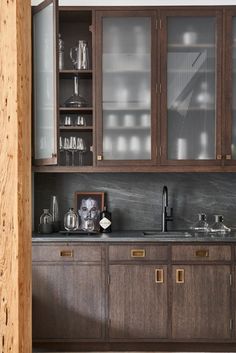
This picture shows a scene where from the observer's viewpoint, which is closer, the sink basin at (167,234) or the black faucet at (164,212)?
the sink basin at (167,234)

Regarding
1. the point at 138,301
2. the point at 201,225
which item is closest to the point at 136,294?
the point at 138,301

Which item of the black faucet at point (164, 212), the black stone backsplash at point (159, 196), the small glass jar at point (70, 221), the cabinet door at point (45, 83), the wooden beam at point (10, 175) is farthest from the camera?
the black stone backsplash at point (159, 196)

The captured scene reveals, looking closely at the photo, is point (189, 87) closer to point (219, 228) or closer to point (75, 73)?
point (75, 73)

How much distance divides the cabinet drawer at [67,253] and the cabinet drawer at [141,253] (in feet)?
0.40

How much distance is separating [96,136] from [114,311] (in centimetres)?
128

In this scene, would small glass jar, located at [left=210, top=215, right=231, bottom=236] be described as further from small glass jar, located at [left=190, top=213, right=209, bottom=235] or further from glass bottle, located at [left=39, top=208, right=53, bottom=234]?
glass bottle, located at [left=39, top=208, right=53, bottom=234]

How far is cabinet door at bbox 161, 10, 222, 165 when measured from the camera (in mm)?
3631

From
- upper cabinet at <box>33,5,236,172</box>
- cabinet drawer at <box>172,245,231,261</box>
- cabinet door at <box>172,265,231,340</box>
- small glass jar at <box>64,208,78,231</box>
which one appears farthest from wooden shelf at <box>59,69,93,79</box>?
cabinet door at <box>172,265,231,340</box>

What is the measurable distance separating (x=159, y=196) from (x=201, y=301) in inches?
37.4

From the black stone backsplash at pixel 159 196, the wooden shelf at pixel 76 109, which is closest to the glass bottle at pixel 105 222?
the black stone backsplash at pixel 159 196

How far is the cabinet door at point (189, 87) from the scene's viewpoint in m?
3.63

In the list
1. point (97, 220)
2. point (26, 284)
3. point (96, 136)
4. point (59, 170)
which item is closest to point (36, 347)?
point (97, 220)

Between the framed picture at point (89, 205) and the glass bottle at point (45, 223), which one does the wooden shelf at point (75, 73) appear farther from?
the glass bottle at point (45, 223)

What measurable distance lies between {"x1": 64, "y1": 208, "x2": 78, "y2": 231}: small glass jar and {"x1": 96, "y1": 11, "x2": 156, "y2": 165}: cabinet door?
46 centimetres
